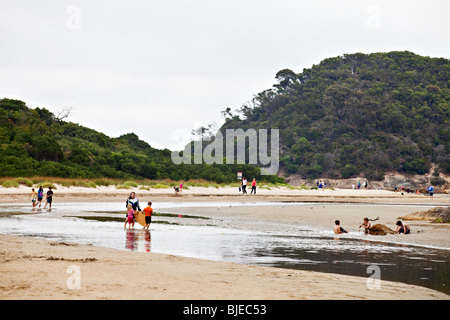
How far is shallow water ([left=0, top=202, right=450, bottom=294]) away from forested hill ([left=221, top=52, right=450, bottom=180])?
3484 inches

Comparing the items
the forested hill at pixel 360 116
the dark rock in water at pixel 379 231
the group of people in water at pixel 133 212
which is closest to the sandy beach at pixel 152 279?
the group of people in water at pixel 133 212

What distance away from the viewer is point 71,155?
207 feet

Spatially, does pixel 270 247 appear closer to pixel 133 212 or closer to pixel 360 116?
pixel 133 212

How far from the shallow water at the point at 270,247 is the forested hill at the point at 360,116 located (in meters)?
88.5

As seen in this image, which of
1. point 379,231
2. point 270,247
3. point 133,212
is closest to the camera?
point 270,247

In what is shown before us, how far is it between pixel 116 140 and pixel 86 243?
241 feet

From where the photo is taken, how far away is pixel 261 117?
5453 inches

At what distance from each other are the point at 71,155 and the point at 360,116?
7154cm

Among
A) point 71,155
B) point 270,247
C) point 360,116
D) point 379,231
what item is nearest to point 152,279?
point 270,247

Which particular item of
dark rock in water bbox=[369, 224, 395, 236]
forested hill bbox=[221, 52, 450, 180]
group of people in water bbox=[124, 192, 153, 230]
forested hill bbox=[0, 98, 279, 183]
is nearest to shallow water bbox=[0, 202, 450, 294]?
group of people in water bbox=[124, 192, 153, 230]

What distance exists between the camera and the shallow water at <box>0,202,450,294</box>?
11488 millimetres

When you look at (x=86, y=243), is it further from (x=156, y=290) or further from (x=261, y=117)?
(x=261, y=117)

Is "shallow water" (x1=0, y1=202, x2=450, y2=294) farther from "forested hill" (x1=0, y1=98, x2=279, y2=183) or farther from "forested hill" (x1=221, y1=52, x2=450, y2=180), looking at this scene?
"forested hill" (x1=221, y1=52, x2=450, y2=180)
